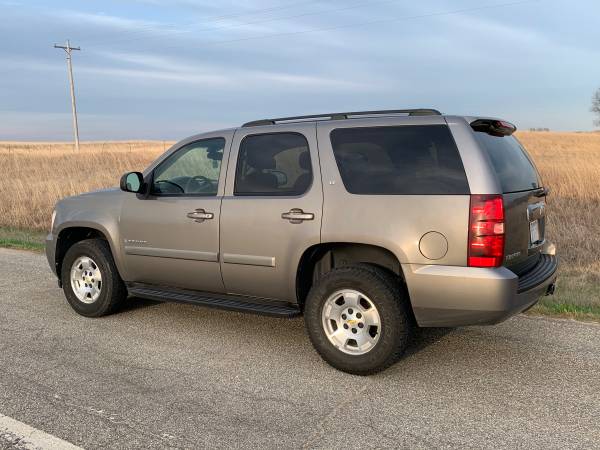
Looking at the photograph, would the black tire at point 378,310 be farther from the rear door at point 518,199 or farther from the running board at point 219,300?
the rear door at point 518,199

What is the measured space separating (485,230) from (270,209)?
1.64 m

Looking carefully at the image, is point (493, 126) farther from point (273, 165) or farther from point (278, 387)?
point (278, 387)

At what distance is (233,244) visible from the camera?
4.66 meters

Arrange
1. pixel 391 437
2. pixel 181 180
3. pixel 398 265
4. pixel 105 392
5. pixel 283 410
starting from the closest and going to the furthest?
pixel 391 437
pixel 283 410
pixel 105 392
pixel 398 265
pixel 181 180

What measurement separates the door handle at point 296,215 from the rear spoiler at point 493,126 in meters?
1.33

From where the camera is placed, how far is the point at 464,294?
3732 millimetres

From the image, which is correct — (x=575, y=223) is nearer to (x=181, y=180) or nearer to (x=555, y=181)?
(x=555, y=181)

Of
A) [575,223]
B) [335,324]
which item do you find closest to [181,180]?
[335,324]

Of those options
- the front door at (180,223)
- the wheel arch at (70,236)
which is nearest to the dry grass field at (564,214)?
the front door at (180,223)

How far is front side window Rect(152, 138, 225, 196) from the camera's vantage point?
4953 mm

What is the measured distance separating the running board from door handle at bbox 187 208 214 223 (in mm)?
674

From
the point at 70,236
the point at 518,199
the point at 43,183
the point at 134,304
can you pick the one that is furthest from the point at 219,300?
the point at 43,183

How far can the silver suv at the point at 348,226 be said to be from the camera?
3.76 metres

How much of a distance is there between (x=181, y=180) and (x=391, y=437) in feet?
9.87
